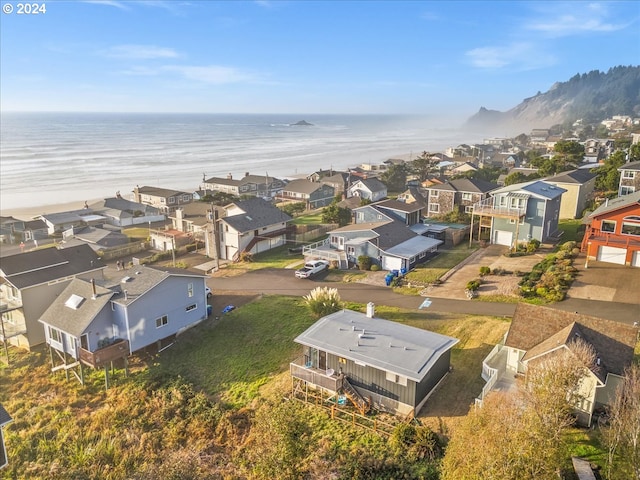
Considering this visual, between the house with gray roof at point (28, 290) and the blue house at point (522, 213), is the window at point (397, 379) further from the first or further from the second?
the blue house at point (522, 213)

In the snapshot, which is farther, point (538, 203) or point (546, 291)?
point (538, 203)

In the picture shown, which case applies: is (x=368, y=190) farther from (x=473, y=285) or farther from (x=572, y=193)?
(x=473, y=285)

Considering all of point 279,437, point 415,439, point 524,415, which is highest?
point 524,415

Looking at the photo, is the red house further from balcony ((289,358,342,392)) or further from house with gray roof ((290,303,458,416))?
balcony ((289,358,342,392))

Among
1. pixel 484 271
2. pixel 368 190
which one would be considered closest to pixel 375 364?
pixel 484 271

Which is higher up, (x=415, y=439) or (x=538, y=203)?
(x=538, y=203)

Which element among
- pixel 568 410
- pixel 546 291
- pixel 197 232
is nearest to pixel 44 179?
pixel 197 232

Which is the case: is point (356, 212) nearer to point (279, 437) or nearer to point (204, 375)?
point (204, 375)

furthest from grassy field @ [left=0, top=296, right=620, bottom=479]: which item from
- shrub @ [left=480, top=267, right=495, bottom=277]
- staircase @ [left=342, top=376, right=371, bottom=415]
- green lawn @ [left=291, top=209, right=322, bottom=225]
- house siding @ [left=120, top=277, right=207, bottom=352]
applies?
green lawn @ [left=291, top=209, right=322, bottom=225]
